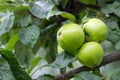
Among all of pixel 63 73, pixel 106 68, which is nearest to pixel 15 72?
pixel 63 73

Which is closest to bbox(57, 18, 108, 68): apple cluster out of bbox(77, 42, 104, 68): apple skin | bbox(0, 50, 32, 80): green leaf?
bbox(77, 42, 104, 68): apple skin

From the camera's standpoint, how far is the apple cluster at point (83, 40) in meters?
0.70

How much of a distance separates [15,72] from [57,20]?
9.2 inches

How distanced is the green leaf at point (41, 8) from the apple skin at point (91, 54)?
137 mm

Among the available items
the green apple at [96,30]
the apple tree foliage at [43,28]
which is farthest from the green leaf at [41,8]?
the green apple at [96,30]

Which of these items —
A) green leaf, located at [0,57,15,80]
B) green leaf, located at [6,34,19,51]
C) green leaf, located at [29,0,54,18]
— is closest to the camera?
green leaf, located at [0,57,15,80]

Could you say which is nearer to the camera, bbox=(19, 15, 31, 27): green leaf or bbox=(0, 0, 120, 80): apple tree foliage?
bbox=(0, 0, 120, 80): apple tree foliage

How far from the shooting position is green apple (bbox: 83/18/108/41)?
2.35 ft

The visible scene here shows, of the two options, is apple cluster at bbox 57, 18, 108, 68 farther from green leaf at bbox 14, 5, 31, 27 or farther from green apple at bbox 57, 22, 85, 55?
green leaf at bbox 14, 5, 31, 27

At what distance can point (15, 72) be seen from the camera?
2.25 feet

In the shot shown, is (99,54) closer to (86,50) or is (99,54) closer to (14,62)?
(86,50)

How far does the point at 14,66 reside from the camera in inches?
27.0

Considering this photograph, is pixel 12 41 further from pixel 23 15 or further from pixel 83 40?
pixel 83 40

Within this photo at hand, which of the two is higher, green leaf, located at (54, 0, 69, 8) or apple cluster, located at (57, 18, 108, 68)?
green leaf, located at (54, 0, 69, 8)
